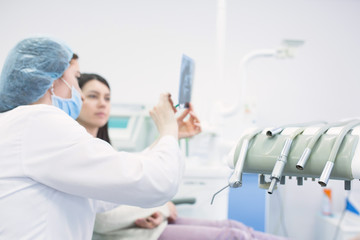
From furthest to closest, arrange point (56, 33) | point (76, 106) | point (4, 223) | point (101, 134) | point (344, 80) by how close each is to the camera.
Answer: point (56, 33) < point (344, 80) < point (101, 134) < point (76, 106) < point (4, 223)

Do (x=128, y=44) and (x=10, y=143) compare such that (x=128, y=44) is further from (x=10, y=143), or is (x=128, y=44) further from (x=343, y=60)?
(x=10, y=143)

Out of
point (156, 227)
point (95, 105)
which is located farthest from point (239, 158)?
point (95, 105)

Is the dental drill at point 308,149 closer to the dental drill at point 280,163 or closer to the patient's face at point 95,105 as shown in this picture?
the dental drill at point 280,163

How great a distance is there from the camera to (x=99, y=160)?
2.36ft

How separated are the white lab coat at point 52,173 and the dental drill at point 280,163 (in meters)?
0.32

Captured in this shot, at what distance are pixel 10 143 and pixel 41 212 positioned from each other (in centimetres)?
17

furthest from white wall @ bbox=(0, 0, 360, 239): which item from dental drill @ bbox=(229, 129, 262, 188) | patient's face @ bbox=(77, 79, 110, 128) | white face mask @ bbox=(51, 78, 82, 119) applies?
dental drill @ bbox=(229, 129, 262, 188)

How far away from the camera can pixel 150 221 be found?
1.15 meters

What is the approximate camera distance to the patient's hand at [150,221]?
44.5 inches

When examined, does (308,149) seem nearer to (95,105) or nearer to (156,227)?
(156,227)

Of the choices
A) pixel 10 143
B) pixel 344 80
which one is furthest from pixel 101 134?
pixel 344 80

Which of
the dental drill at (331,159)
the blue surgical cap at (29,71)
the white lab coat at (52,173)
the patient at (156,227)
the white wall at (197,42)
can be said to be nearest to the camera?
the dental drill at (331,159)

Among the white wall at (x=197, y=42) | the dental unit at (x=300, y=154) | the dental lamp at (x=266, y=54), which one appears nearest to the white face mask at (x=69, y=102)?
the dental unit at (x=300, y=154)

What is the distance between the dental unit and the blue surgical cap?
60 centimetres
